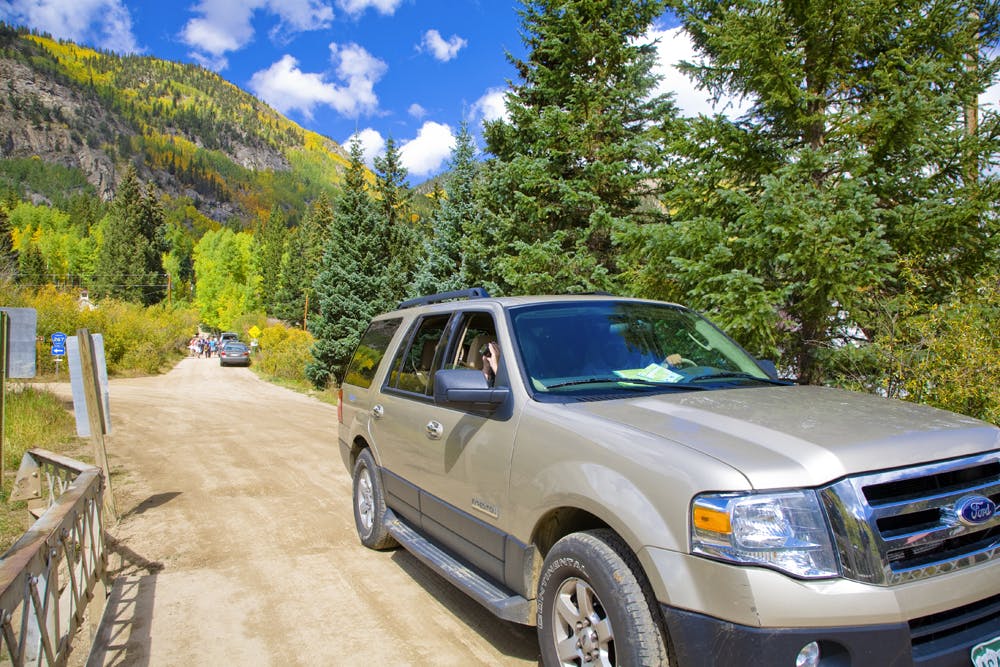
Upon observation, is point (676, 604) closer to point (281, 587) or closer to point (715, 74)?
point (281, 587)

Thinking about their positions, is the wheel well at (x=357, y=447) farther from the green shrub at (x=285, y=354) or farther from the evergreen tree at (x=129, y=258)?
the evergreen tree at (x=129, y=258)

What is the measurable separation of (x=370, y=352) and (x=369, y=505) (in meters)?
1.35

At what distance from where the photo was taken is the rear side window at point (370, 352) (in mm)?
5410

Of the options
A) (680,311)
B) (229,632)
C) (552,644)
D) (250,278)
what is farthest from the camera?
(250,278)

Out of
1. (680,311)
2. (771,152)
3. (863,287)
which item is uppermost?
(771,152)

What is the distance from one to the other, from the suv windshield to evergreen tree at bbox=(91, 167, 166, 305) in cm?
9101

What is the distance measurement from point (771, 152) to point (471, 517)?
285 inches

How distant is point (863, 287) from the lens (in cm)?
689

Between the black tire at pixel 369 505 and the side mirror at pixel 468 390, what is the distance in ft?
6.87

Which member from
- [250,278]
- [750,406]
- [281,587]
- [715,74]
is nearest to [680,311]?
[750,406]

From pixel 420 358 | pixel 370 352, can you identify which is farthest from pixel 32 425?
→ pixel 420 358

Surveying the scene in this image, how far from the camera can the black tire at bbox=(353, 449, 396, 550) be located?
5078mm

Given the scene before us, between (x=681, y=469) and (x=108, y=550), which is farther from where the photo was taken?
(x=108, y=550)

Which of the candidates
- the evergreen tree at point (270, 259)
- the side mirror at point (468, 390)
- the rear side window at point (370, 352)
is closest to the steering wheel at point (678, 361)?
the side mirror at point (468, 390)
